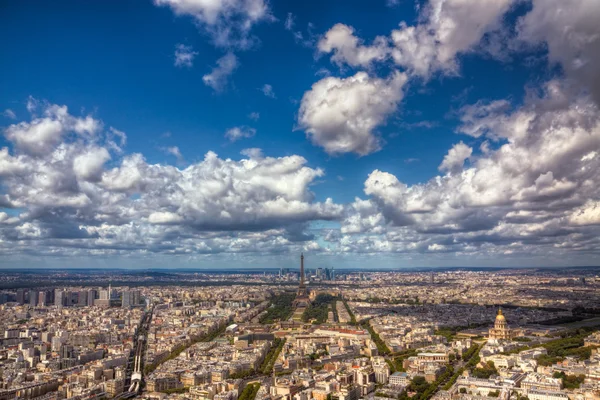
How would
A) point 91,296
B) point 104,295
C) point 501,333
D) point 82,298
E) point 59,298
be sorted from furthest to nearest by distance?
point 104,295, point 91,296, point 82,298, point 59,298, point 501,333

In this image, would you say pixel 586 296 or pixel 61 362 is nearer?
pixel 61 362

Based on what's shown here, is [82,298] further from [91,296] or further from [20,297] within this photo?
[20,297]

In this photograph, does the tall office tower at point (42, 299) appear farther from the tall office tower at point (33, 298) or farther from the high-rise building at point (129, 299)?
the high-rise building at point (129, 299)

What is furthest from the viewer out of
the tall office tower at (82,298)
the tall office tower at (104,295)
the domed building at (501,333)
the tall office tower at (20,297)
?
the tall office tower at (104,295)

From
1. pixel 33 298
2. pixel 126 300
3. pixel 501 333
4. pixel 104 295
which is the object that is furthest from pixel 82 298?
pixel 501 333

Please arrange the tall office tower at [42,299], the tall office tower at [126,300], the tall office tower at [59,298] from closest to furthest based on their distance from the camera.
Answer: the tall office tower at [126,300], the tall office tower at [42,299], the tall office tower at [59,298]

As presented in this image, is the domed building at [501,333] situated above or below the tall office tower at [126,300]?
Result: below

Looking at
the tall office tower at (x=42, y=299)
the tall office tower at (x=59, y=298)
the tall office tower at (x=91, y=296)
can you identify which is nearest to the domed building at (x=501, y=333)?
the tall office tower at (x=91, y=296)

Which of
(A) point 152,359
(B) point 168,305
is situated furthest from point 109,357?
(B) point 168,305

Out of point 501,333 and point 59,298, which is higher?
point 59,298

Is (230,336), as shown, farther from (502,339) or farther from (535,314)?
(535,314)

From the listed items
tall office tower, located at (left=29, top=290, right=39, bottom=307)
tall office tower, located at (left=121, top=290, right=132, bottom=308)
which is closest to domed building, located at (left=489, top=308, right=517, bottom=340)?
tall office tower, located at (left=121, top=290, right=132, bottom=308)
